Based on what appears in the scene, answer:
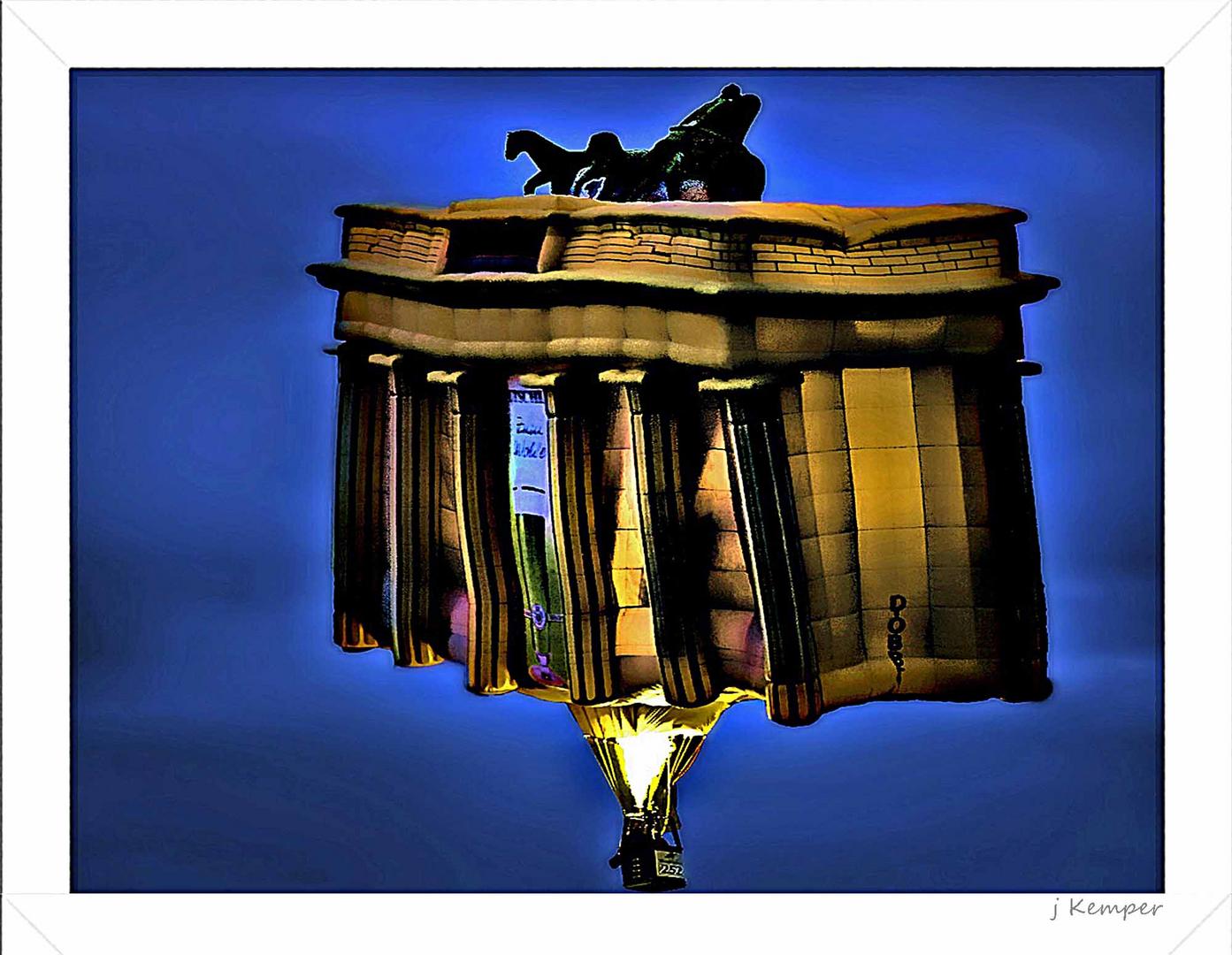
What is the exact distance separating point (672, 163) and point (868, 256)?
523mm

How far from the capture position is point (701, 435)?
429 centimetres

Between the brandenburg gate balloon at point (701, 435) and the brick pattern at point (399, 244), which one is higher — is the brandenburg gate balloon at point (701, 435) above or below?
below

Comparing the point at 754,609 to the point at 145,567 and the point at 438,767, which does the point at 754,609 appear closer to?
the point at 438,767

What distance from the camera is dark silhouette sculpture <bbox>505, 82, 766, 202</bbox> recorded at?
4.47 meters

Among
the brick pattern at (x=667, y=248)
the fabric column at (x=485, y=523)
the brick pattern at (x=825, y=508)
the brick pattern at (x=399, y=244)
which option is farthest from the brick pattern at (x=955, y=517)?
the brick pattern at (x=399, y=244)

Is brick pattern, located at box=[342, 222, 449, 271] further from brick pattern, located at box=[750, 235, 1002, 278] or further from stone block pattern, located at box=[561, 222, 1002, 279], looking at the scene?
brick pattern, located at box=[750, 235, 1002, 278]

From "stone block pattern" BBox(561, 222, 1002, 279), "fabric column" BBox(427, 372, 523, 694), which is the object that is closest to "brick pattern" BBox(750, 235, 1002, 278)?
"stone block pattern" BBox(561, 222, 1002, 279)

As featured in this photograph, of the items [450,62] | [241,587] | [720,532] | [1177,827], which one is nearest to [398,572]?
[241,587]

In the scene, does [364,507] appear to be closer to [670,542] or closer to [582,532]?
[582,532]

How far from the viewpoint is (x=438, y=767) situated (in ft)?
15.3

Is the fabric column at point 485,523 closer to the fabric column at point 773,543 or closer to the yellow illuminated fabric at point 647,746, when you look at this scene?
the yellow illuminated fabric at point 647,746

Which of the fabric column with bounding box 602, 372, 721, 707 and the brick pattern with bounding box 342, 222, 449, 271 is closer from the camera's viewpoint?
the fabric column with bounding box 602, 372, 721, 707

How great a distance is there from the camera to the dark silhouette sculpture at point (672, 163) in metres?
4.47

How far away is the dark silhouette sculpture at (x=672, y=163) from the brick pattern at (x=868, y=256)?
0.94 feet
